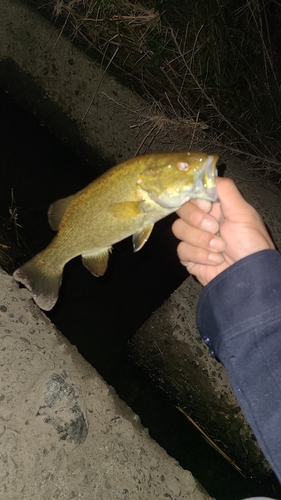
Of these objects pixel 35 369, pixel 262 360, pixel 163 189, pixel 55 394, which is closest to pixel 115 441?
pixel 55 394

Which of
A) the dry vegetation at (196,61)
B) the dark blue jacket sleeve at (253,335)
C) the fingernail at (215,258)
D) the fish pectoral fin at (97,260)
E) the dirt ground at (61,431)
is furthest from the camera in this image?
the dry vegetation at (196,61)

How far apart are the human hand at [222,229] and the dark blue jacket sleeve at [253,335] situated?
0.60 ft

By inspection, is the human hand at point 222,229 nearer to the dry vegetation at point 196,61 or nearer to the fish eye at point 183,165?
the fish eye at point 183,165

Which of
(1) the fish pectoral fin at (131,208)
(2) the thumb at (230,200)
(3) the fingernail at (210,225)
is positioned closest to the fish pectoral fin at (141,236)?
(1) the fish pectoral fin at (131,208)

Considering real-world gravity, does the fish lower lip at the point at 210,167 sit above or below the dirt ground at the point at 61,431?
above

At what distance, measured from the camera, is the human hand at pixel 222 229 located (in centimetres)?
190

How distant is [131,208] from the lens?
2.05 m

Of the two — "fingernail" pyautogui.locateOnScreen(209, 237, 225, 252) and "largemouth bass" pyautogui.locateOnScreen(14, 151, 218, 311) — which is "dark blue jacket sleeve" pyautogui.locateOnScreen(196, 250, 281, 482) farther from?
"largemouth bass" pyautogui.locateOnScreen(14, 151, 218, 311)

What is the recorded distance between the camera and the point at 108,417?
8.39 ft

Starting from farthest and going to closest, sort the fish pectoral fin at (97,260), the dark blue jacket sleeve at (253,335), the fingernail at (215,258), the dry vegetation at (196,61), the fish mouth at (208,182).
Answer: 1. the dry vegetation at (196,61)
2. the fish pectoral fin at (97,260)
3. the fingernail at (215,258)
4. the fish mouth at (208,182)
5. the dark blue jacket sleeve at (253,335)

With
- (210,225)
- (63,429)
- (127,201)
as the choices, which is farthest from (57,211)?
(63,429)

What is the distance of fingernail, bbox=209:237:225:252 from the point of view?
6.37 ft

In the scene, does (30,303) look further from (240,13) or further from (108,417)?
(240,13)

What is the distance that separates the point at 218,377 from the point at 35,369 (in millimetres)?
1477
